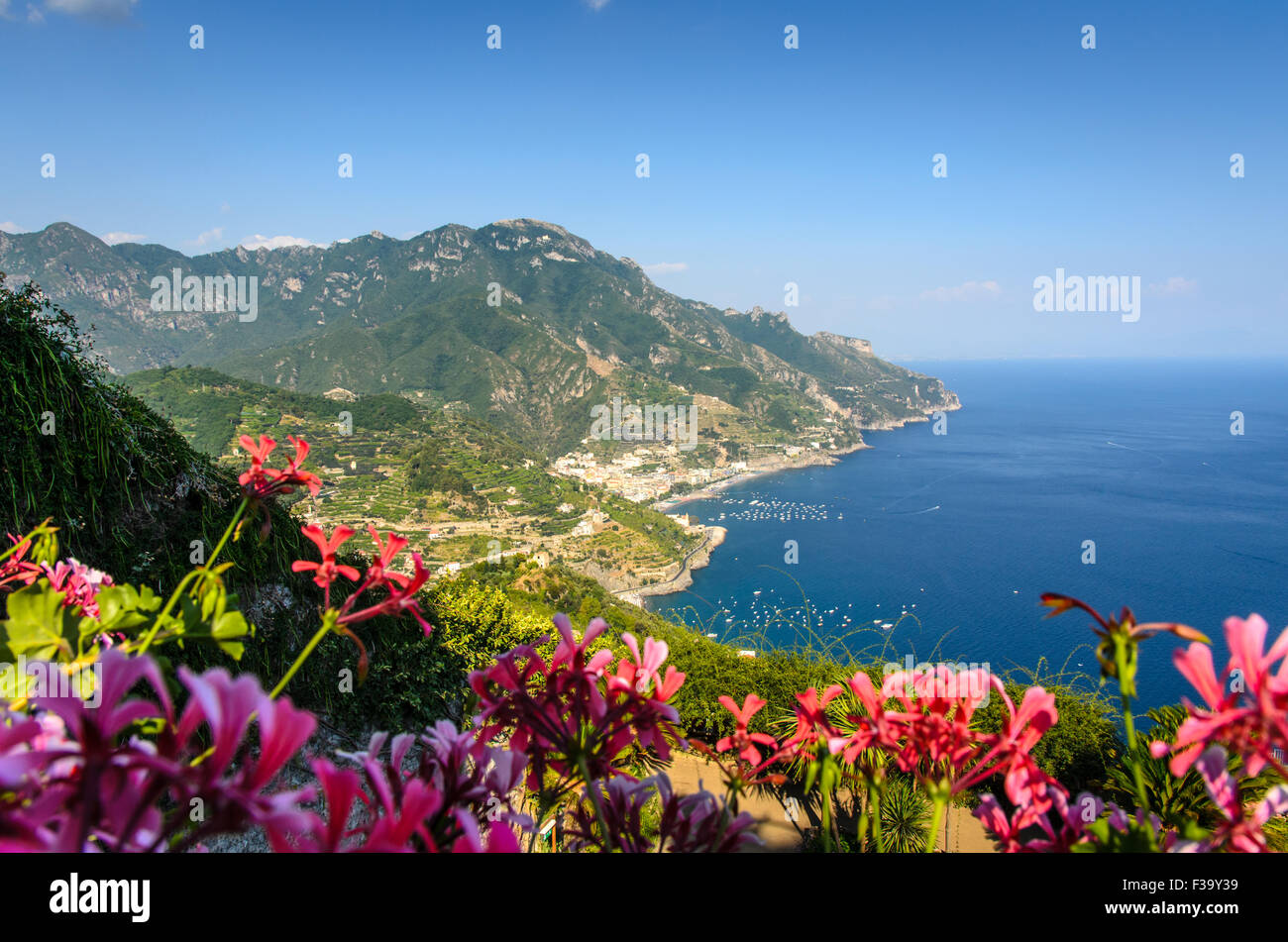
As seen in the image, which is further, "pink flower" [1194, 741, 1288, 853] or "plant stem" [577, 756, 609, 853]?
"plant stem" [577, 756, 609, 853]

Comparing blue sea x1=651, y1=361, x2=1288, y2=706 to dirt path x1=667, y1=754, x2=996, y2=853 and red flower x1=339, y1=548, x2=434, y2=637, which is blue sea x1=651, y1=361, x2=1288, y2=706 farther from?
red flower x1=339, y1=548, x2=434, y2=637

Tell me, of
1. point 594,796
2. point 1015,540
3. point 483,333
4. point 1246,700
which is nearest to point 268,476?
point 594,796

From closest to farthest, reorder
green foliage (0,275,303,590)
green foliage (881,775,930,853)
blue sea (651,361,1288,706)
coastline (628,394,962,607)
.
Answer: green foliage (881,775,930,853)
green foliage (0,275,303,590)
blue sea (651,361,1288,706)
coastline (628,394,962,607)

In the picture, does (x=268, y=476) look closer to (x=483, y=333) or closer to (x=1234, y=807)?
(x=1234, y=807)
